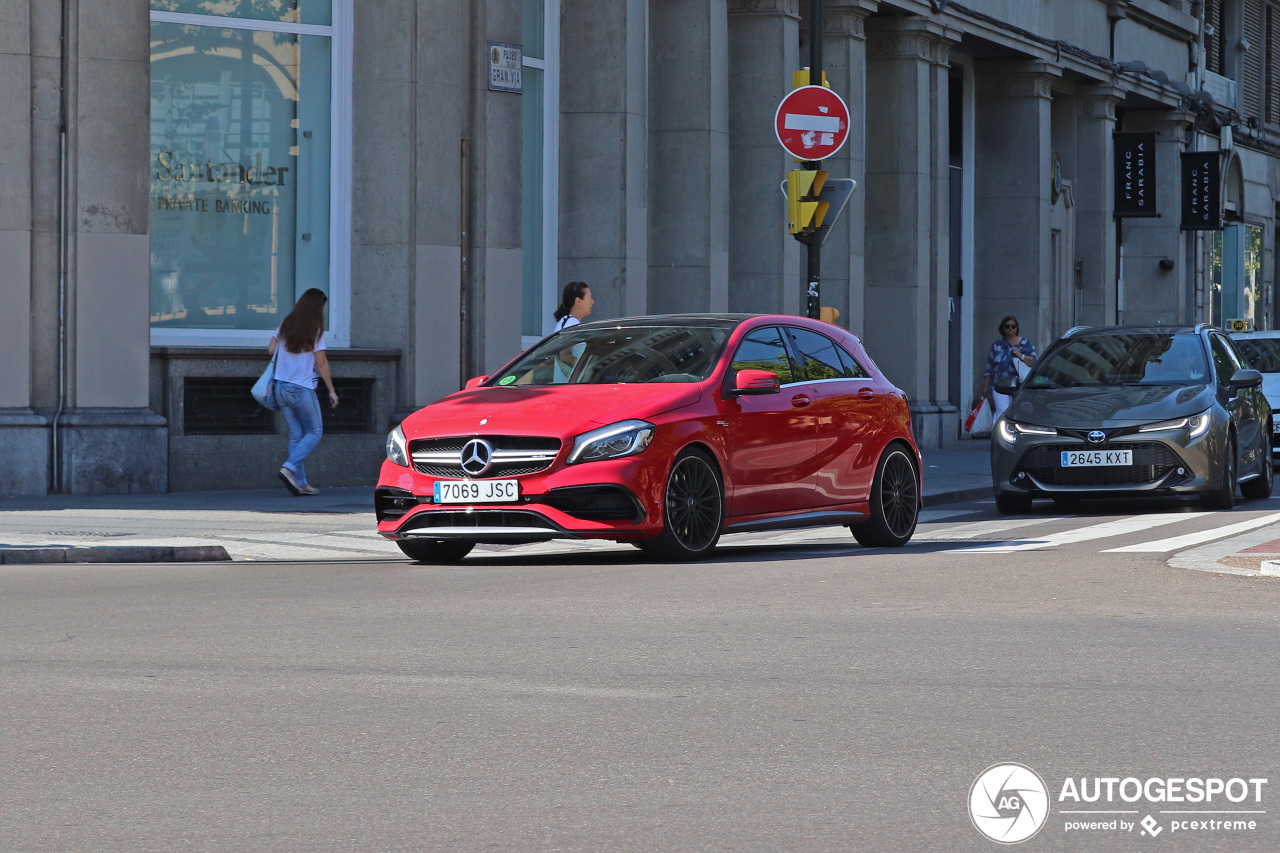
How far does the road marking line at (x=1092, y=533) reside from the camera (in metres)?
12.7

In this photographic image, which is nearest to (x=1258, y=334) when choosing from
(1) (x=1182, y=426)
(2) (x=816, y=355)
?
(1) (x=1182, y=426)

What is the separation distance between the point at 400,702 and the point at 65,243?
11345 millimetres

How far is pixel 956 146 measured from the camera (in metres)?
31.8

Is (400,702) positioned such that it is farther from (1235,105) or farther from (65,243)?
(1235,105)

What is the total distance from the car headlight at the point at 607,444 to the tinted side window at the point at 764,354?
125 cm

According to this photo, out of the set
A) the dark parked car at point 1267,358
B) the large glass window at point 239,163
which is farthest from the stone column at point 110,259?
the dark parked car at point 1267,358

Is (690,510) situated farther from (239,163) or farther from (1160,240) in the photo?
(1160,240)

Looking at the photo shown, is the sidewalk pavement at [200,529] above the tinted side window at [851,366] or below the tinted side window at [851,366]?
below

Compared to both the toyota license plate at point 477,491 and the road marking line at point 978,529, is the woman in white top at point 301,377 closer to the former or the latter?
the road marking line at point 978,529

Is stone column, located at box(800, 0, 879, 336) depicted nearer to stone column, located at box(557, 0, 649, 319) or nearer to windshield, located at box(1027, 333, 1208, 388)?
stone column, located at box(557, 0, 649, 319)

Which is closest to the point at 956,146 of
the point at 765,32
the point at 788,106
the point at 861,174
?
the point at 861,174

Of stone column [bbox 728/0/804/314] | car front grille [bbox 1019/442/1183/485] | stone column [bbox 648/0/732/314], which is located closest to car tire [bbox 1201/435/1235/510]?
car front grille [bbox 1019/442/1183/485]

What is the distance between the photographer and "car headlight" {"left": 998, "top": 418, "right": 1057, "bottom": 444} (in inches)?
632

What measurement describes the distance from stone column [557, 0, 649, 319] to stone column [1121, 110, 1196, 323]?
19490 mm
